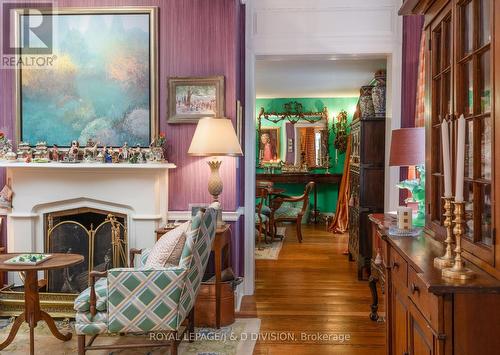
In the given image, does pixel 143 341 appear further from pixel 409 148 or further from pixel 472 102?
pixel 472 102

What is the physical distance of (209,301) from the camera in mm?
3787

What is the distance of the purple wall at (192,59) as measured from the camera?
162 inches

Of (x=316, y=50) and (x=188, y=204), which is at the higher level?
(x=316, y=50)

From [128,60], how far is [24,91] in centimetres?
89

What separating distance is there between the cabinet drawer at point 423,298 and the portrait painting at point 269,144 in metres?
7.91

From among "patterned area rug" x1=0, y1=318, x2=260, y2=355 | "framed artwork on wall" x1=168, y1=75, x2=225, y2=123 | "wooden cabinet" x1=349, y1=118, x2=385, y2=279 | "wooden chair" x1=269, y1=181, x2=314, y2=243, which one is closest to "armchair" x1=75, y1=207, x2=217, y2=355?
"patterned area rug" x1=0, y1=318, x2=260, y2=355

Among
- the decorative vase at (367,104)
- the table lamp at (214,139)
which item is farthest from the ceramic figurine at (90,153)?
the decorative vase at (367,104)

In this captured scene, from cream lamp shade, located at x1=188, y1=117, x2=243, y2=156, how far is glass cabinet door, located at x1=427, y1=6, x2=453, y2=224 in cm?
155

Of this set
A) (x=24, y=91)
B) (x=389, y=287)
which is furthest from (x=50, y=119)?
(x=389, y=287)

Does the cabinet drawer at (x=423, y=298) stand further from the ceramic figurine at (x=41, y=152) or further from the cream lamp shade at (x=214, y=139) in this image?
the ceramic figurine at (x=41, y=152)

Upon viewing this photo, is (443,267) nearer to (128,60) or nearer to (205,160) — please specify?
(205,160)

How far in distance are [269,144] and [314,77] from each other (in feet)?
8.43
